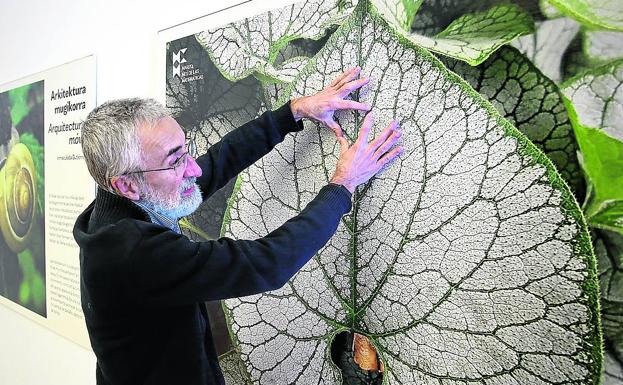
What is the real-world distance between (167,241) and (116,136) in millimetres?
213

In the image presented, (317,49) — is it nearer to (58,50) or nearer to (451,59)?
(451,59)

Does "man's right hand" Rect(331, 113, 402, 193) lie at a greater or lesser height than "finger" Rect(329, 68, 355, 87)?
lesser

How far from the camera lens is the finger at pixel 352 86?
77cm

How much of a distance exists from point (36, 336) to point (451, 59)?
1.92 meters

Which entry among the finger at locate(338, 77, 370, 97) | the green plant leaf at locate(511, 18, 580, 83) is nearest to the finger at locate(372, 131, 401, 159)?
the finger at locate(338, 77, 370, 97)

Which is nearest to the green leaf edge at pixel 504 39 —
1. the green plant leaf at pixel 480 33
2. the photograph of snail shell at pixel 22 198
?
the green plant leaf at pixel 480 33

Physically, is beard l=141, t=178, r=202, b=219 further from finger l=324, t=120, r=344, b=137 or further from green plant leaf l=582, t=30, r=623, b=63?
green plant leaf l=582, t=30, r=623, b=63

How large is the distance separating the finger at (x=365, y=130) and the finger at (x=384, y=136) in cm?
2

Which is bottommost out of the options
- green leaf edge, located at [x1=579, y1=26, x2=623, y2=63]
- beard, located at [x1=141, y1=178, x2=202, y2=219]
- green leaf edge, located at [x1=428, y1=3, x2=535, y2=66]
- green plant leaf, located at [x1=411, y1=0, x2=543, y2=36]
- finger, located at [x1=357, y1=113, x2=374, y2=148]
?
beard, located at [x1=141, y1=178, x2=202, y2=219]

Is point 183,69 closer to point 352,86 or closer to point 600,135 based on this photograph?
point 352,86

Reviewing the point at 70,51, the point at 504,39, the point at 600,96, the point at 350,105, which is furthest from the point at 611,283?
the point at 70,51

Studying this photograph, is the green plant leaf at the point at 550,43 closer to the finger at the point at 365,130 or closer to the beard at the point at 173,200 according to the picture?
the finger at the point at 365,130

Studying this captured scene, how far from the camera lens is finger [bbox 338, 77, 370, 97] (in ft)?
2.52

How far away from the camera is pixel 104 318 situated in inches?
31.6
